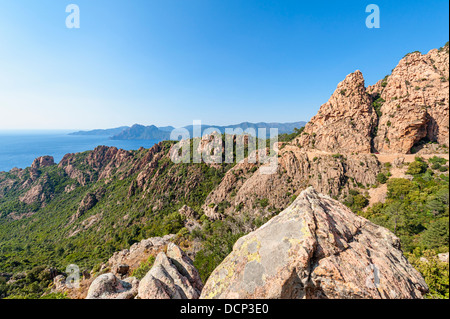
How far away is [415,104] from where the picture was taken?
42.5 meters

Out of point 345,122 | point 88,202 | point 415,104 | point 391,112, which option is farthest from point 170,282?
point 88,202

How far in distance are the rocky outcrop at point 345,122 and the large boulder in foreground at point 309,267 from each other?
49.0 metres

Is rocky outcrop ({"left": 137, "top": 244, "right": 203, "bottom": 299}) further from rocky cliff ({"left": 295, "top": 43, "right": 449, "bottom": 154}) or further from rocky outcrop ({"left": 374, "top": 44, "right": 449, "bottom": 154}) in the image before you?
rocky outcrop ({"left": 374, "top": 44, "right": 449, "bottom": 154})

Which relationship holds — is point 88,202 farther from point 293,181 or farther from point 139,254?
point 293,181

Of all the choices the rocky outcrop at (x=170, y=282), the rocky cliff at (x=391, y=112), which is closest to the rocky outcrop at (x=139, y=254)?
the rocky outcrop at (x=170, y=282)

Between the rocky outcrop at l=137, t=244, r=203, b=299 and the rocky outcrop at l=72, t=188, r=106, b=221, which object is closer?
the rocky outcrop at l=137, t=244, r=203, b=299

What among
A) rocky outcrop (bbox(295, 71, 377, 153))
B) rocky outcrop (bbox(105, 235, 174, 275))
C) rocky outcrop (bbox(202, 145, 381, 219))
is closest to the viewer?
rocky outcrop (bbox(105, 235, 174, 275))

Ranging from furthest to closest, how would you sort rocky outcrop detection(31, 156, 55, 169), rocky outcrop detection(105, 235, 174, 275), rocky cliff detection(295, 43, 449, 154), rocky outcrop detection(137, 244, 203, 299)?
rocky outcrop detection(31, 156, 55, 169), rocky cliff detection(295, 43, 449, 154), rocky outcrop detection(105, 235, 174, 275), rocky outcrop detection(137, 244, 203, 299)

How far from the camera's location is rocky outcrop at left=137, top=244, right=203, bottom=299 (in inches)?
223

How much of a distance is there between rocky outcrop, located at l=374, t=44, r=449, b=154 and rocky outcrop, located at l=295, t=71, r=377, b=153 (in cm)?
359

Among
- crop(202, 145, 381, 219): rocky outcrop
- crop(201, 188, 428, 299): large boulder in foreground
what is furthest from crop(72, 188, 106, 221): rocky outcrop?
crop(201, 188, 428, 299): large boulder in foreground

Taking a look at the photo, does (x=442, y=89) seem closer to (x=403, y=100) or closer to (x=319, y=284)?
(x=403, y=100)

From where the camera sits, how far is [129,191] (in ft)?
255

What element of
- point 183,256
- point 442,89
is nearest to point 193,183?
point 183,256
